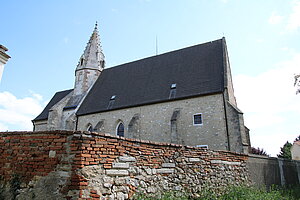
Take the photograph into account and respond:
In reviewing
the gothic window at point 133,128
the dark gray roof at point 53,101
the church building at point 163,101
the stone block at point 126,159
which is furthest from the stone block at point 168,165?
the dark gray roof at point 53,101

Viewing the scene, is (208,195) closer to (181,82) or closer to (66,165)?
(66,165)

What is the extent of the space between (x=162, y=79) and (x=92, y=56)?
32.7ft

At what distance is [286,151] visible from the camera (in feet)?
104

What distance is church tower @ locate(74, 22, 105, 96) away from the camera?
22.6 meters

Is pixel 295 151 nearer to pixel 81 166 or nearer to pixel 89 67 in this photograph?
pixel 89 67

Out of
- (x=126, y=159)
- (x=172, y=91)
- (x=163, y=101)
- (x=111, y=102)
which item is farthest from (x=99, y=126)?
(x=126, y=159)

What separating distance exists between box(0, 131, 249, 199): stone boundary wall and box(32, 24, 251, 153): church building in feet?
29.2

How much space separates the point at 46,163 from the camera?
4316 millimetres

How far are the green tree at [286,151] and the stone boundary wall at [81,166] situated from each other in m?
31.8

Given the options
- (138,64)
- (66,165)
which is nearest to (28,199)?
(66,165)

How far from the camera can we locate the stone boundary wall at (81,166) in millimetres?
4098

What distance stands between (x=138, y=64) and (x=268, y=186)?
15883mm

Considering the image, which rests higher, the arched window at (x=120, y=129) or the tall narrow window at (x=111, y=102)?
the tall narrow window at (x=111, y=102)

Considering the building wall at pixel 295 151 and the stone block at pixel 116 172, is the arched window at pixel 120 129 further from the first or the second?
the building wall at pixel 295 151
